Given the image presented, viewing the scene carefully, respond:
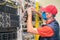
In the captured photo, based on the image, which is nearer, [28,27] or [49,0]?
[28,27]

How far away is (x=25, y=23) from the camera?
2010 millimetres

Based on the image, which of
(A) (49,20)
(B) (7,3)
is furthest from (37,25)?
(B) (7,3)

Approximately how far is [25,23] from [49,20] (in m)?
0.33

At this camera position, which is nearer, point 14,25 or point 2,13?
point 2,13

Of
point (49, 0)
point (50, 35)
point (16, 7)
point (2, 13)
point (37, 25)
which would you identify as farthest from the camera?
point (49, 0)

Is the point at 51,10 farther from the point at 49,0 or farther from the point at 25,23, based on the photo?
the point at 49,0

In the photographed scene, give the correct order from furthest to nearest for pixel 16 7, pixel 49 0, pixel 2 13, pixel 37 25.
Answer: pixel 49 0 → pixel 37 25 → pixel 16 7 → pixel 2 13

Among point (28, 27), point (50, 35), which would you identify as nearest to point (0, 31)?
point (28, 27)

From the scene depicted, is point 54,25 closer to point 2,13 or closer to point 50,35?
point 50,35

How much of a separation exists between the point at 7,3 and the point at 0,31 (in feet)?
1.05

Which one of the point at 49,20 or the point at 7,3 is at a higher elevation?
the point at 7,3

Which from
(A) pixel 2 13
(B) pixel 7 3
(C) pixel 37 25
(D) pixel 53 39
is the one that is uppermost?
(B) pixel 7 3

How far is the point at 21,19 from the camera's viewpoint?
189cm

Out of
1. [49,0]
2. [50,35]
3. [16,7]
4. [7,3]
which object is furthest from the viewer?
[49,0]
